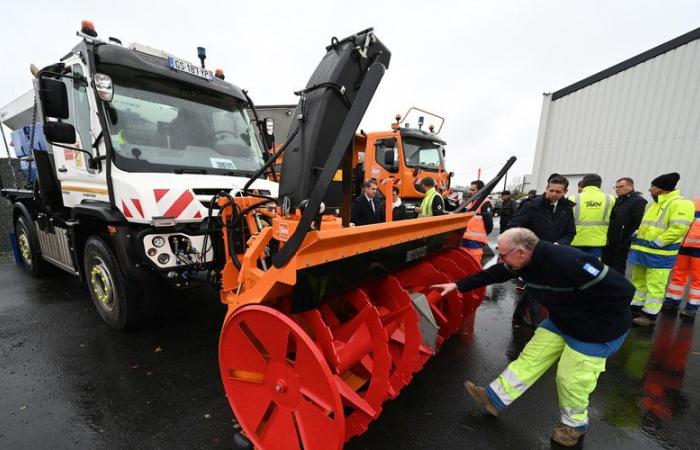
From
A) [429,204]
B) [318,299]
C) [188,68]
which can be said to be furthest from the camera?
[429,204]

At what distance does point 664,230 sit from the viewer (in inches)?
148

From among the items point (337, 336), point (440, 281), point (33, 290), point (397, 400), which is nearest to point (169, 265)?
point (337, 336)

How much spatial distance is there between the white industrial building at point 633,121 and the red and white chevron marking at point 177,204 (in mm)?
10331

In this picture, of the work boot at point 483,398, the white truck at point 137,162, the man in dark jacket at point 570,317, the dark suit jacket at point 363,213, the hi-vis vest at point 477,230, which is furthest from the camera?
the hi-vis vest at point 477,230

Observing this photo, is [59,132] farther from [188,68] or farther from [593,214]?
[593,214]

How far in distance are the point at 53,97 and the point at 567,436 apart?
4698 mm

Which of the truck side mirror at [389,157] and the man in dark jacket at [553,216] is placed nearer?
the man in dark jacket at [553,216]

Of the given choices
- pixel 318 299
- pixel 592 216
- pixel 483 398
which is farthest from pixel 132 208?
pixel 592 216

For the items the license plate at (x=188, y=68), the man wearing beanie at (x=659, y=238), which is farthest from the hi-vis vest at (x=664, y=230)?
the license plate at (x=188, y=68)

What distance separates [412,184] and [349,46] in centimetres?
509

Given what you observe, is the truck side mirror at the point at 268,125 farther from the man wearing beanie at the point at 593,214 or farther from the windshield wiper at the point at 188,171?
the man wearing beanie at the point at 593,214

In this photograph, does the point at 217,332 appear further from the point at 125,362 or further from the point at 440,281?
the point at 440,281

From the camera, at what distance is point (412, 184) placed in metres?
6.79

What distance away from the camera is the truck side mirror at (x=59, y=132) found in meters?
2.59
